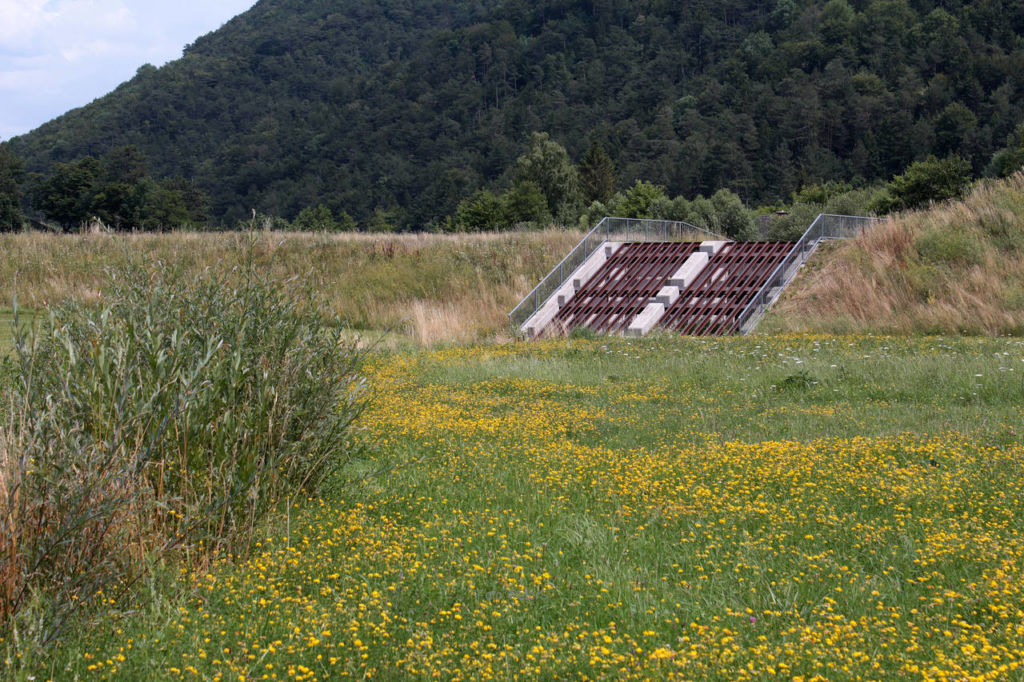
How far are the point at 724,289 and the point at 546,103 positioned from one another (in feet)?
298

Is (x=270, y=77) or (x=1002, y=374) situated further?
(x=270, y=77)

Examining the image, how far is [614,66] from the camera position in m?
109

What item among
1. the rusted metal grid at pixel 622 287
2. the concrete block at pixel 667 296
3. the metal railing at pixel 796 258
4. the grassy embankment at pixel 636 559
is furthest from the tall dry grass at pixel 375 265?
the grassy embankment at pixel 636 559

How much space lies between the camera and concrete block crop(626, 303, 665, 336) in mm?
19969

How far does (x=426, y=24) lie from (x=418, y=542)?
14791 cm

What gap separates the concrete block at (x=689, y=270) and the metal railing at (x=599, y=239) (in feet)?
9.53

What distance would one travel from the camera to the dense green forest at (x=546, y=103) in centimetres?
7212

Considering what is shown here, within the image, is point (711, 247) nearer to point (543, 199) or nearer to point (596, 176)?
point (543, 199)

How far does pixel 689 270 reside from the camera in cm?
2280

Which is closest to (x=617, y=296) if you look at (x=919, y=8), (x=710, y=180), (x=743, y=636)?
(x=743, y=636)

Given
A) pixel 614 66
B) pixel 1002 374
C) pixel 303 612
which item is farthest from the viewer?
pixel 614 66

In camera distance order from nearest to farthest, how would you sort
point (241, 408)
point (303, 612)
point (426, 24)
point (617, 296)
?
point (303, 612), point (241, 408), point (617, 296), point (426, 24)

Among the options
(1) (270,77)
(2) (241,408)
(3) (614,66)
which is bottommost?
(2) (241,408)

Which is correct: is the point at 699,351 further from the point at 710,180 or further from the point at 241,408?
the point at 710,180
